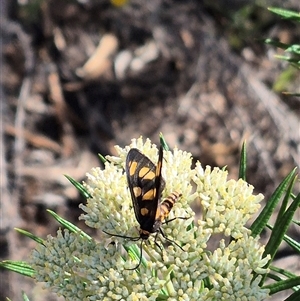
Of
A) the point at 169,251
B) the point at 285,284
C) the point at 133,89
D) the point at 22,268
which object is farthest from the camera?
the point at 133,89

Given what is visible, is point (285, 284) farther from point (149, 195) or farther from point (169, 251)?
point (149, 195)

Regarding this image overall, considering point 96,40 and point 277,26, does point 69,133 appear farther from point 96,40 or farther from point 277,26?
point 277,26

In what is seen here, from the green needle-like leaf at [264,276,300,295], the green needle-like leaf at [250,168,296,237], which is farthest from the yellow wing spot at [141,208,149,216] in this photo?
the green needle-like leaf at [264,276,300,295]

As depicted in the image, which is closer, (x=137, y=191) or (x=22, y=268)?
(x=137, y=191)

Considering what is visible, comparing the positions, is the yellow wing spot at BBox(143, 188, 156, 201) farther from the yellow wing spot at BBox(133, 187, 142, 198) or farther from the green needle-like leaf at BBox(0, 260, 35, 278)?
the green needle-like leaf at BBox(0, 260, 35, 278)

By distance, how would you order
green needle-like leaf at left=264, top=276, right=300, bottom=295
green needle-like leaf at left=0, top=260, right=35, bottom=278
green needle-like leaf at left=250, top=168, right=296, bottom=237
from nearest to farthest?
green needle-like leaf at left=264, top=276, right=300, bottom=295 < green needle-like leaf at left=250, top=168, right=296, bottom=237 < green needle-like leaf at left=0, top=260, right=35, bottom=278

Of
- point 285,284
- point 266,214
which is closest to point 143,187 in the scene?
point 266,214
